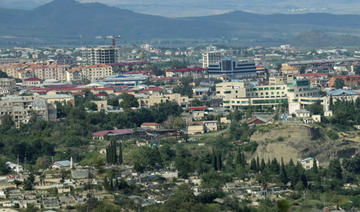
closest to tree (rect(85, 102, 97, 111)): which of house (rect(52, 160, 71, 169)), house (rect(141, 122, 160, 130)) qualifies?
house (rect(141, 122, 160, 130))

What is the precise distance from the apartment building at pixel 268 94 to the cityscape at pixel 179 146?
58 millimetres

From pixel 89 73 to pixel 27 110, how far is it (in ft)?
93.2

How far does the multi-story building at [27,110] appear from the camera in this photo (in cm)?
4769

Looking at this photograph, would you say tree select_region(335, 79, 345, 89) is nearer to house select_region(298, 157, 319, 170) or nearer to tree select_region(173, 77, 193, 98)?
tree select_region(173, 77, 193, 98)

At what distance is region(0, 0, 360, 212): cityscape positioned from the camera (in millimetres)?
31297

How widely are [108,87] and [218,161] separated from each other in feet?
89.6

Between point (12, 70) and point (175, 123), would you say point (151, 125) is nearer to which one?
point (175, 123)

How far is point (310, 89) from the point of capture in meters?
52.0

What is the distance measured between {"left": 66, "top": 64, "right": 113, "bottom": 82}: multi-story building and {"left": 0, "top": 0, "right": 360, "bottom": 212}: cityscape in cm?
712

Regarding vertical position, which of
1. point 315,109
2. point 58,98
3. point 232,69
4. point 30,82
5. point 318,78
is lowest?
point 30,82

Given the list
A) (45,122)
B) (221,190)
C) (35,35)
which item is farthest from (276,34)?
(221,190)

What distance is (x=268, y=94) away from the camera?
173ft

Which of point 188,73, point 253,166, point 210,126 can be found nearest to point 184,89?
point 188,73

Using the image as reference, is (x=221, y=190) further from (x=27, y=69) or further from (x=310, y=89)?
(x=27, y=69)
